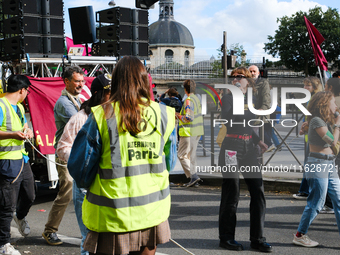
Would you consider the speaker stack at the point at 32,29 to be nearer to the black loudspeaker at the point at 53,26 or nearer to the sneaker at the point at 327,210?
the black loudspeaker at the point at 53,26

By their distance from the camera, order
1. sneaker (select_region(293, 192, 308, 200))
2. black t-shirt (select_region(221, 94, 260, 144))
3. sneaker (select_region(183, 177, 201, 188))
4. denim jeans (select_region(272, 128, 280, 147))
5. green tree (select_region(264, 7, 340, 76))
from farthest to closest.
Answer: green tree (select_region(264, 7, 340, 76))
denim jeans (select_region(272, 128, 280, 147))
sneaker (select_region(183, 177, 201, 188))
sneaker (select_region(293, 192, 308, 200))
black t-shirt (select_region(221, 94, 260, 144))

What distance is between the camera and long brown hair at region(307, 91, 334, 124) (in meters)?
4.40

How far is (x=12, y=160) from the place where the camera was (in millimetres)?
4387

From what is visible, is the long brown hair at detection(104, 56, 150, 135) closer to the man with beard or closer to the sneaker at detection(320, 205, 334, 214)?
the man with beard

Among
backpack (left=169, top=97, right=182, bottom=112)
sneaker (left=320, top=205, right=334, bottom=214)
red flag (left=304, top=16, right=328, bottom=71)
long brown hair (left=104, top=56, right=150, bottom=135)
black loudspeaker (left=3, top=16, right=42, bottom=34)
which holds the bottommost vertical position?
sneaker (left=320, top=205, right=334, bottom=214)

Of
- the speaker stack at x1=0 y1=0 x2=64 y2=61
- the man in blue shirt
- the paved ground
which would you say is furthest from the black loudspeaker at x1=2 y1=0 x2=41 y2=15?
the man in blue shirt

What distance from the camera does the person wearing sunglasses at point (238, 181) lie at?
4.40 metres

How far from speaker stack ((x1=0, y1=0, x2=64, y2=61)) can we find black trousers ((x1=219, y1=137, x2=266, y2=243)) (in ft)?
19.9

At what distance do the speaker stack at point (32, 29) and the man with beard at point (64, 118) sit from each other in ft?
16.5

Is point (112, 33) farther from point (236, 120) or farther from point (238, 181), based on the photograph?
point (238, 181)

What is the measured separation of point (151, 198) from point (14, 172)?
97.0 inches

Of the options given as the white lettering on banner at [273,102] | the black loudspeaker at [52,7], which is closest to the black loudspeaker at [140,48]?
the black loudspeaker at [52,7]

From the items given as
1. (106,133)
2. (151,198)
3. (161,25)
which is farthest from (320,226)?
(161,25)

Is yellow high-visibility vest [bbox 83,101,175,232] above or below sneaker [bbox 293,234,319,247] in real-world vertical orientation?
above
